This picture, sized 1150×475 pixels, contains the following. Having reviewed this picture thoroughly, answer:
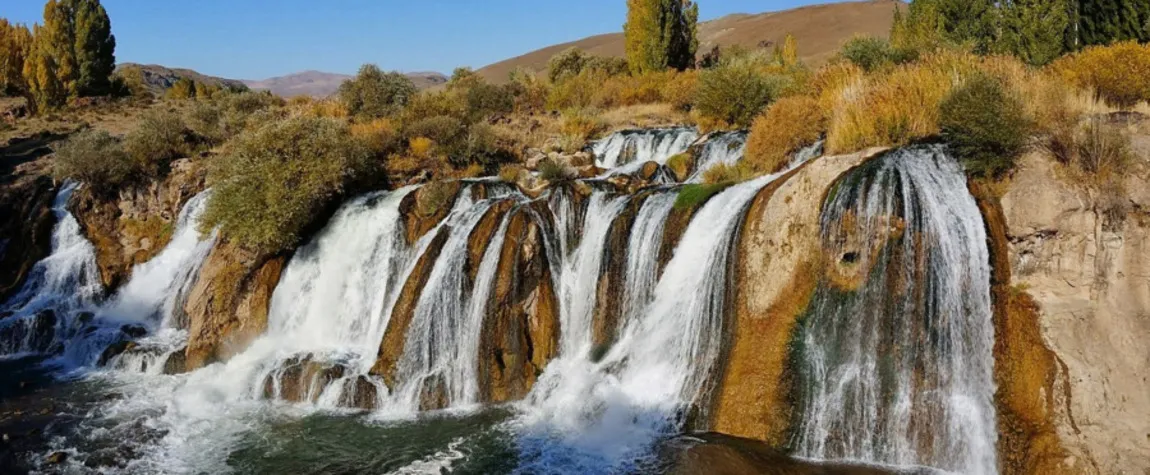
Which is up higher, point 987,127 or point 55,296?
point 987,127

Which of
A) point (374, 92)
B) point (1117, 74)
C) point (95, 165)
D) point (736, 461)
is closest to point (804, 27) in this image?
point (374, 92)

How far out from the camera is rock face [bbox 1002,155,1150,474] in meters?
7.68

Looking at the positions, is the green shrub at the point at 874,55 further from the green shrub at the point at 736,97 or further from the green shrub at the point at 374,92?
the green shrub at the point at 374,92

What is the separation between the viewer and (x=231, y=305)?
14.6 metres

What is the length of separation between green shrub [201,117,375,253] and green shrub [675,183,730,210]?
8.51m

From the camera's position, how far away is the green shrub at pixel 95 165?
19359 millimetres

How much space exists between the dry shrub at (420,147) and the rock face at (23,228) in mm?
10524

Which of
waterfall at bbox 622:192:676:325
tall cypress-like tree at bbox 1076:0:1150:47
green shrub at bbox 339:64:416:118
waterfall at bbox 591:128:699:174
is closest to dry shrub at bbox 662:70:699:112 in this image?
waterfall at bbox 591:128:699:174

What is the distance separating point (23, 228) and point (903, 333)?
2268 cm

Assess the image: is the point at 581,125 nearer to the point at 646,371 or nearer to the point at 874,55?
the point at 874,55

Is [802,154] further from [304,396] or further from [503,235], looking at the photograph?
[304,396]

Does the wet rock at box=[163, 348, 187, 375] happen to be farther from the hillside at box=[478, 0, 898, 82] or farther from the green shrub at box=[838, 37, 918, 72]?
the hillside at box=[478, 0, 898, 82]

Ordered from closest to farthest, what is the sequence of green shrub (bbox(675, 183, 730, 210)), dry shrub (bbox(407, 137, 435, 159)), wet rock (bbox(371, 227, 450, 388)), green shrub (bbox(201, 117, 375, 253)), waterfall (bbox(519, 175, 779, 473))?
waterfall (bbox(519, 175, 779, 473)) → green shrub (bbox(675, 183, 730, 210)) → wet rock (bbox(371, 227, 450, 388)) → green shrub (bbox(201, 117, 375, 253)) → dry shrub (bbox(407, 137, 435, 159))

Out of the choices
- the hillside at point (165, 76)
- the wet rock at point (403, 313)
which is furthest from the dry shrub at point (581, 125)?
the hillside at point (165, 76)
